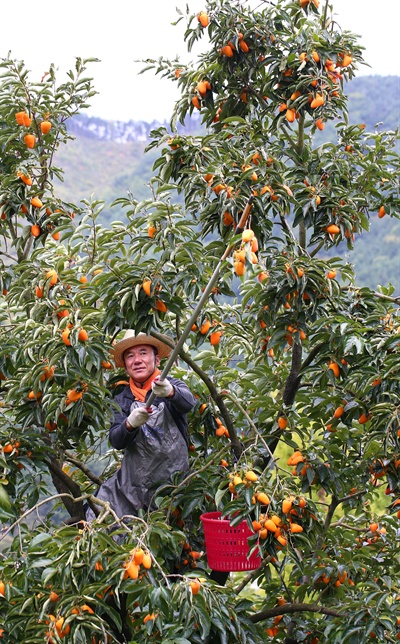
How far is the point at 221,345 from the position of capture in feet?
14.5

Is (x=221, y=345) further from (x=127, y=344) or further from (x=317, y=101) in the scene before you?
(x=317, y=101)

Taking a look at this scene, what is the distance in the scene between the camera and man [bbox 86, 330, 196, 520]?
3.61 metres

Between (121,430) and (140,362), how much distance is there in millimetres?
339

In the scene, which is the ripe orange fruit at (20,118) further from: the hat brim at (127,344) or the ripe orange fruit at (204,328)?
the ripe orange fruit at (204,328)

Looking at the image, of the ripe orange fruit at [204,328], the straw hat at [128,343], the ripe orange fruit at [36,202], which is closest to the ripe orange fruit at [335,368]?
the ripe orange fruit at [204,328]

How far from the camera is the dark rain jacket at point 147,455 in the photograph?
3602 millimetres

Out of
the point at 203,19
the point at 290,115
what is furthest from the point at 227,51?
the point at 290,115

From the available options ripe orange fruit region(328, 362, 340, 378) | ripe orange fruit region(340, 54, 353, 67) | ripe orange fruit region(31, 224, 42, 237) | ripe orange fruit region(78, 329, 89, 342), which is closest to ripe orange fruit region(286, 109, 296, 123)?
ripe orange fruit region(340, 54, 353, 67)

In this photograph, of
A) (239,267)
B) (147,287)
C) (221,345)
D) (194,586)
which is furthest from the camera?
(221,345)

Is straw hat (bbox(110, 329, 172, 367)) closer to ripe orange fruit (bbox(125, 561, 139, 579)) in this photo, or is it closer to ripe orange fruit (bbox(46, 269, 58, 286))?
ripe orange fruit (bbox(46, 269, 58, 286))

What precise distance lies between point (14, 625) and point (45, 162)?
1.94 metres

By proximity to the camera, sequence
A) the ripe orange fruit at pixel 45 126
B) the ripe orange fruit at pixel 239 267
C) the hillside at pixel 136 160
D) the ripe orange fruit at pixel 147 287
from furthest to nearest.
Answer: the hillside at pixel 136 160, the ripe orange fruit at pixel 45 126, the ripe orange fruit at pixel 147 287, the ripe orange fruit at pixel 239 267

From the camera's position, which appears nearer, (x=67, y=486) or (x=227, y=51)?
(x=227, y=51)

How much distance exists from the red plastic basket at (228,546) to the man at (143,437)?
313 mm
